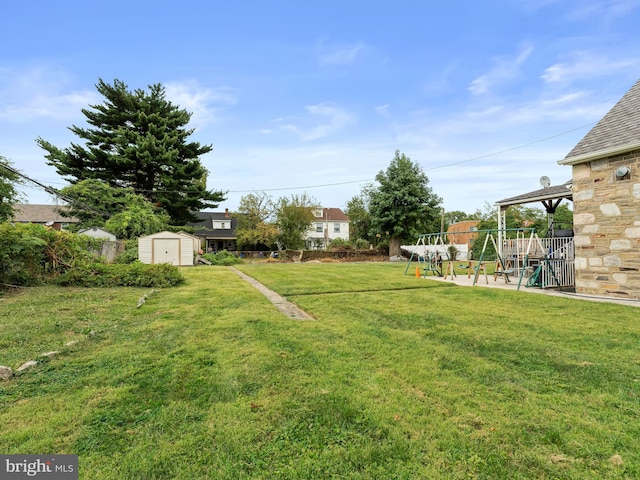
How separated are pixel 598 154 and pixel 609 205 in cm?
131

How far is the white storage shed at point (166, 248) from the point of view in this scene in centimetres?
2077

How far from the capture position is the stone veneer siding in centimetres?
759

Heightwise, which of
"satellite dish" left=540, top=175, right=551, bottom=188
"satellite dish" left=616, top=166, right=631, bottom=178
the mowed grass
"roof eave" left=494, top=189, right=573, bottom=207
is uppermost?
"satellite dish" left=540, top=175, right=551, bottom=188

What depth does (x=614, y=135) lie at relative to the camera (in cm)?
818

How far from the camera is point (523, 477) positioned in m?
1.79

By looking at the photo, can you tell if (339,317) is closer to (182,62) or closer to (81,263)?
(81,263)

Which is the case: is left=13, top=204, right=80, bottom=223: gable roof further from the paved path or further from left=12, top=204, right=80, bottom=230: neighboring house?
the paved path

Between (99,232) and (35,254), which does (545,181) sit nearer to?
(35,254)

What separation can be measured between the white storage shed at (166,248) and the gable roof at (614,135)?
68.3ft

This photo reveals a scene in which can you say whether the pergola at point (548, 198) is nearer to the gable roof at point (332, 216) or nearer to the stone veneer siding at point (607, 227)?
the stone veneer siding at point (607, 227)

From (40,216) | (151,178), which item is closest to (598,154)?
(151,178)

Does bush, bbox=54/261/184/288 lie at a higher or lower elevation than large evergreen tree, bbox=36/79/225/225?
lower

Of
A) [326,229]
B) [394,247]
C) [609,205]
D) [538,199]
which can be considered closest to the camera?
[609,205]

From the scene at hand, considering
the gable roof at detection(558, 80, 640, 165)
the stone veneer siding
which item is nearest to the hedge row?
the stone veneer siding
